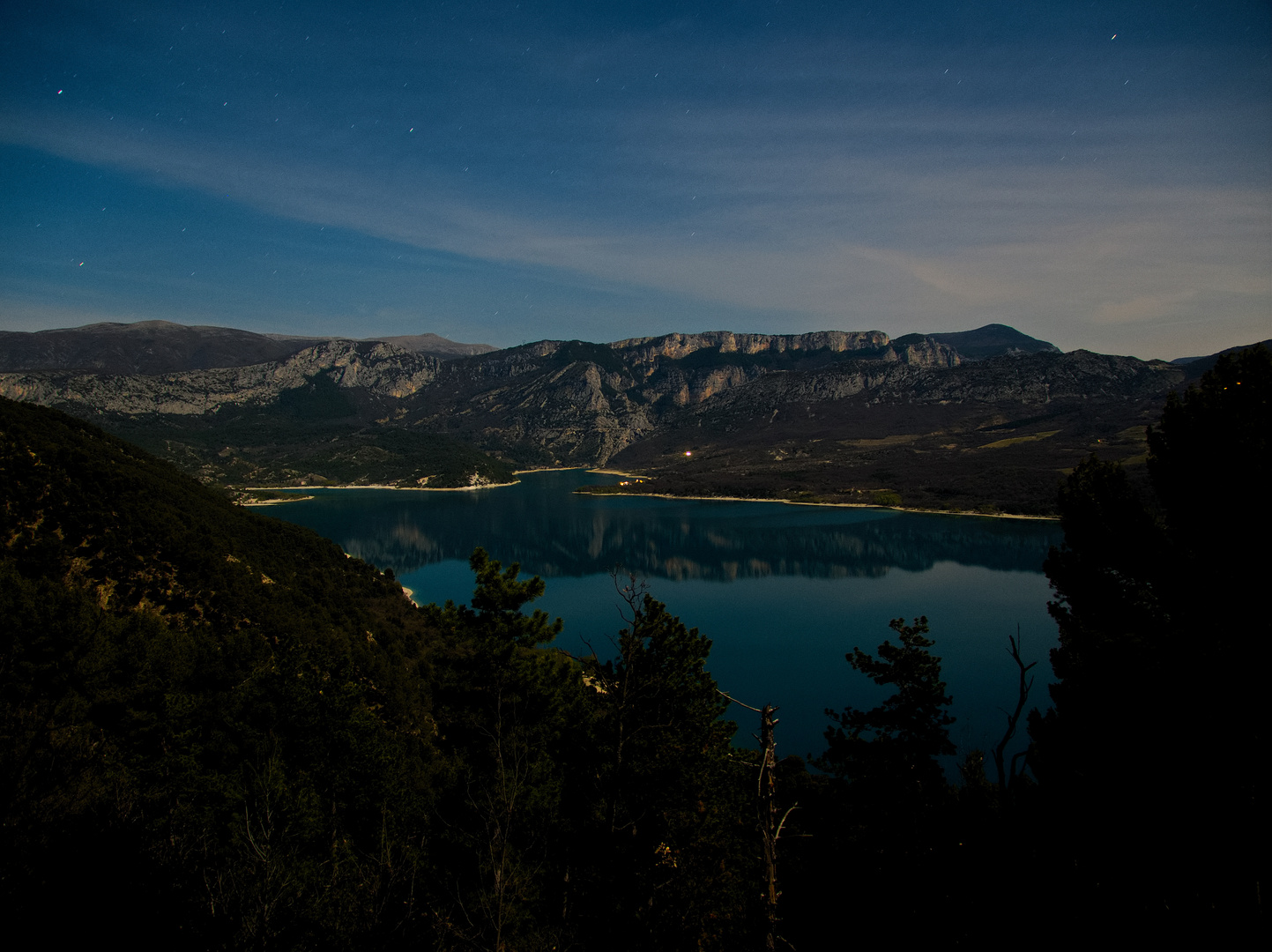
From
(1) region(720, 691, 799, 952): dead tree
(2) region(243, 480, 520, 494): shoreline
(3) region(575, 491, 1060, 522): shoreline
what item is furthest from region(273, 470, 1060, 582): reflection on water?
(1) region(720, 691, 799, 952): dead tree

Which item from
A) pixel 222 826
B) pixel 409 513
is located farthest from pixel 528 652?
pixel 409 513

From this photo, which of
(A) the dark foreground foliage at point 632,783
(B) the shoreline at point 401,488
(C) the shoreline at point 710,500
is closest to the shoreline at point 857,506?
(C) the shoreline at point 710,500

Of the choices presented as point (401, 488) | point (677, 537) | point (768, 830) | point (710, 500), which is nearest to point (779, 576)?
point (677, 537)

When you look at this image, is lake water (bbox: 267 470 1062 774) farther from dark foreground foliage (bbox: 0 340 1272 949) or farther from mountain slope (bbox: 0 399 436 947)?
mountain slope (bbox: 0 399 436 947)

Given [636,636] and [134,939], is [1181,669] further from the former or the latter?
[134,939]

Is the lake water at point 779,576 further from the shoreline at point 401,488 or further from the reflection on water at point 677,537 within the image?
the shoreline at point 401,488

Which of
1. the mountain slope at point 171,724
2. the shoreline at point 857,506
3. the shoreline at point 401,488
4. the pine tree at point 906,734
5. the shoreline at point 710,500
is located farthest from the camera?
the shoreline at point 401,488
